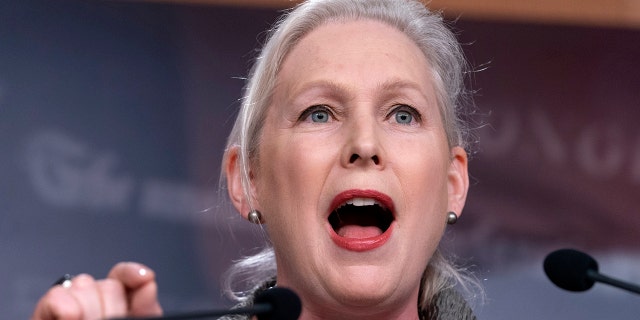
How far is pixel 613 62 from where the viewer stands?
129 inches

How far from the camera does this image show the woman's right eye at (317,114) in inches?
78.7

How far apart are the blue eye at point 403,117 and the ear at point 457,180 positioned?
16 centimetres

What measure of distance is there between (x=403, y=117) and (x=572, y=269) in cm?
47

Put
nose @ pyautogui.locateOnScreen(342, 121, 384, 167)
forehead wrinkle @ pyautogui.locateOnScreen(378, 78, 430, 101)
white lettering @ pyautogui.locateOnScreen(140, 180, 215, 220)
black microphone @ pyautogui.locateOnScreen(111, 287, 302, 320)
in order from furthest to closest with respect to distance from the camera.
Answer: white lettering @ pyautogui.locateOnScreen(140, 180, 215, 220)
forehead wrinkle @ pyautogui.locateOnScreen(378, 78, 430, 101)
nose @ pyautogui.locateOnScreen(342, 121, 384, 167)
black microphone @ pyautogui.locateOnScreen(111, 287, 302, 320)

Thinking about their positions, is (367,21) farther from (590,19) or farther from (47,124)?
(590,19)

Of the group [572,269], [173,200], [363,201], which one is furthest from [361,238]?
[173,200]

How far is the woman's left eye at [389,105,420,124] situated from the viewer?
2.01m

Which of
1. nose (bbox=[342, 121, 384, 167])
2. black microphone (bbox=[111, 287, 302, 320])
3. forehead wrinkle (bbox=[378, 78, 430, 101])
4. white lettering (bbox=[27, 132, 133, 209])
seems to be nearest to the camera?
black microphone (bbox=[111, 287, 302, 320])

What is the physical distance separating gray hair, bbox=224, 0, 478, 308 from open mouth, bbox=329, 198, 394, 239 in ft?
0.48

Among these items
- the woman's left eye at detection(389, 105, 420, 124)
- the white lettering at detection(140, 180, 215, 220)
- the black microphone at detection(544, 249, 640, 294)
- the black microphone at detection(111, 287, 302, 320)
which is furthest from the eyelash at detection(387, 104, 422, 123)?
the white lettering at detection(140, 180, 215, 220)

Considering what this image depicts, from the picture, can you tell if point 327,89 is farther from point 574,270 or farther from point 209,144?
point 209,144

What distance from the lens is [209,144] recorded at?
297 cm

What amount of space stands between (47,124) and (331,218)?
3.14 feet

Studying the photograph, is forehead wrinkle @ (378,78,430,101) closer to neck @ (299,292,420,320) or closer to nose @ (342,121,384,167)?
nose @ (342,121,384,167)
